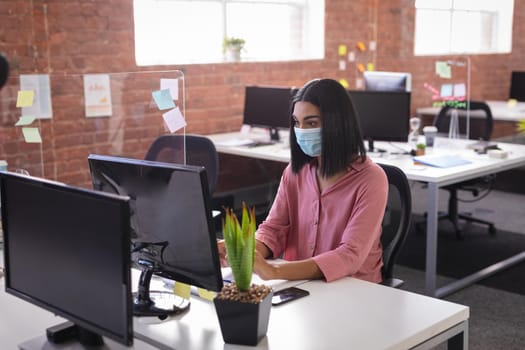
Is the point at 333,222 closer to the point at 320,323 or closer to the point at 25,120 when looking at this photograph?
the point at 320,323

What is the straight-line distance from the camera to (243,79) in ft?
18.2

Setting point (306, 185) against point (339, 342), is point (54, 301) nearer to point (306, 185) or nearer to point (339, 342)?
point (339, 342)

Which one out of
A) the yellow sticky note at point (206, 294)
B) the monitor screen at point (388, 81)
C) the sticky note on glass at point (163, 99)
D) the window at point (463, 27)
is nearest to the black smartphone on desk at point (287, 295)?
the yellow sticky note at point (206, 294)

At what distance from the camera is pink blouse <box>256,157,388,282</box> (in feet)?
6.69

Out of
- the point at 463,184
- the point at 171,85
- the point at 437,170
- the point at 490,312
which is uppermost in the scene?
the point at 171,85

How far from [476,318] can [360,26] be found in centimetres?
384

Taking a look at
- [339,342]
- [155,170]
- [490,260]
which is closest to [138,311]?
[155,170]

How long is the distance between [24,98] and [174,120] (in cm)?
73

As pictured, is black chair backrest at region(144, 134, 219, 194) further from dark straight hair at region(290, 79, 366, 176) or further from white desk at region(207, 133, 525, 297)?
dark straight hair at region(290, 79, 366, 176)

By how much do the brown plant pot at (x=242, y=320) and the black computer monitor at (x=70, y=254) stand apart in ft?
0.89

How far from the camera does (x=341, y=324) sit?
167 cm

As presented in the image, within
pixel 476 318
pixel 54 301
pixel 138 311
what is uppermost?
pixel 54 301

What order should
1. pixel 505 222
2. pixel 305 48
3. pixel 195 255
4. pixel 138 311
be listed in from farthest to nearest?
pixel 305 48
pixel 505 222
pixel 138 311
pixel 195 255

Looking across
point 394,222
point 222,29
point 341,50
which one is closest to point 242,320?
point 394,222
